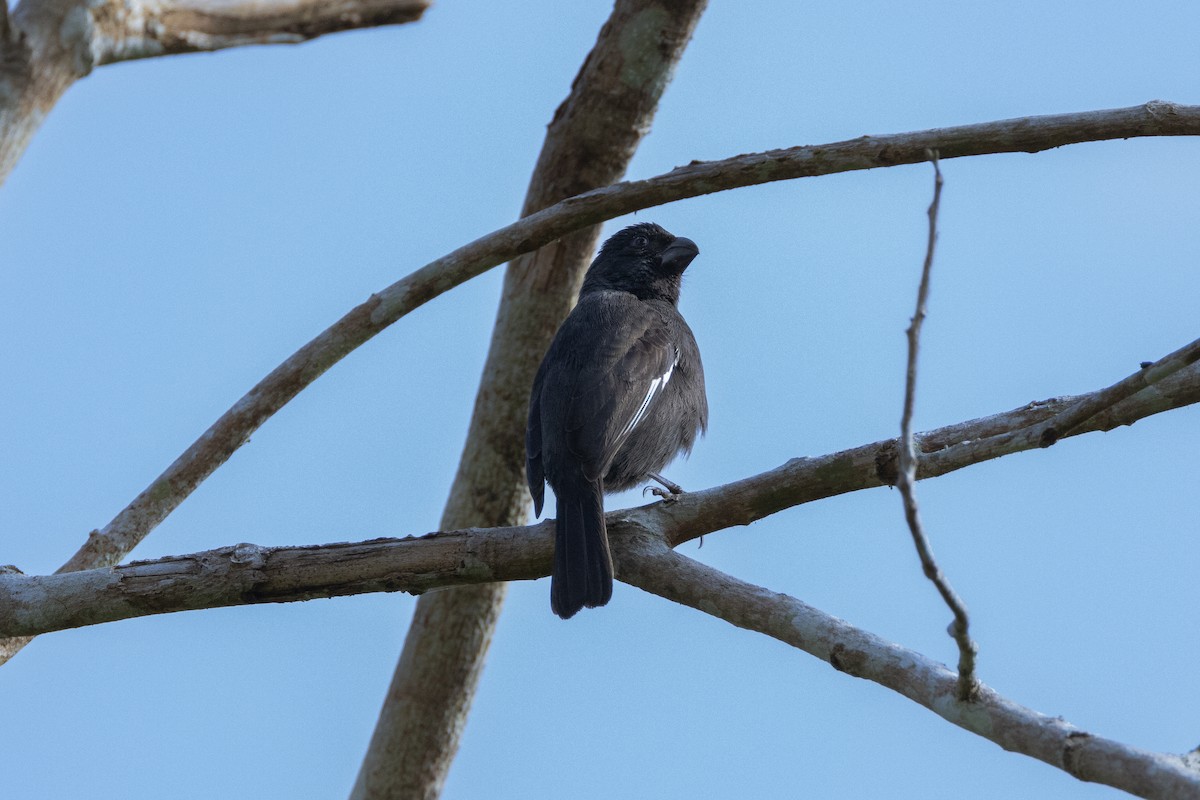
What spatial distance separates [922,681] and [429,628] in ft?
14.3

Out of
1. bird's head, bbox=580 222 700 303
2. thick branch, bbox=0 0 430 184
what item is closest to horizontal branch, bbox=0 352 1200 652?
thick branch, bbox=0 0 430 184

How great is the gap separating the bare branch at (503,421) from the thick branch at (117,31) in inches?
134

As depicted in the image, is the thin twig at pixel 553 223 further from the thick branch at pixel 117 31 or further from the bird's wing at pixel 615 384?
the thick branch at pixel 117 31

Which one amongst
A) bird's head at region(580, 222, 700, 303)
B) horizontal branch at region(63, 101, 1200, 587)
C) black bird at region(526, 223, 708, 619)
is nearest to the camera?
horizontal branch at region(63, 101, 1200, 587)

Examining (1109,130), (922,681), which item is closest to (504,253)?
(1109,130)

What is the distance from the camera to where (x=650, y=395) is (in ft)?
18.4

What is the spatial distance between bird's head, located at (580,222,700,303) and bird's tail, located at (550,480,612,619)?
2.42 metres

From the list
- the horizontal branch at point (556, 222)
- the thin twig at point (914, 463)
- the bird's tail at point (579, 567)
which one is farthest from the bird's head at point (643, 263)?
the thin twig at point (914, 463)

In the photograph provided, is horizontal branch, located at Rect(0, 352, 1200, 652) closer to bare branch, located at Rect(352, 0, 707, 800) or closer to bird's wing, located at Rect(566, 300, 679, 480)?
bird's wing, located at Rect(566, 300, 679, 480)

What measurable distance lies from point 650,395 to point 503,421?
176cm

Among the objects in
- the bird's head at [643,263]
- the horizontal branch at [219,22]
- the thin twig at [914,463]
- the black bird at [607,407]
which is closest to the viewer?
the thin twig at [914,463]

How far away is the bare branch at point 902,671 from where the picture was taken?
272 centimetres

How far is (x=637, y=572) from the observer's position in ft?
13.8

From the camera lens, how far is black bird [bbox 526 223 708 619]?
5055 mm
